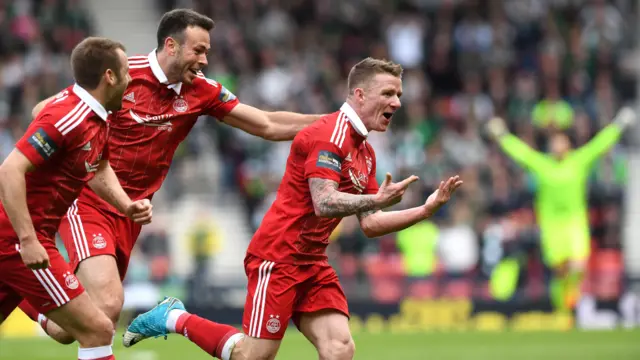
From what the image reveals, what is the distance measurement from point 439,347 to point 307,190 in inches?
270

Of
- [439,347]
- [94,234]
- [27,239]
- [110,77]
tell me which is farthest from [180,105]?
[439,347]

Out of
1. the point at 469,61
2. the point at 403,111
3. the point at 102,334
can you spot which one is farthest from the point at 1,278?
the point at 469,61

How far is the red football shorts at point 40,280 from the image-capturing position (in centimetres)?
722

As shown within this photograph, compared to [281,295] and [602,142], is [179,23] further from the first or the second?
[602,142]

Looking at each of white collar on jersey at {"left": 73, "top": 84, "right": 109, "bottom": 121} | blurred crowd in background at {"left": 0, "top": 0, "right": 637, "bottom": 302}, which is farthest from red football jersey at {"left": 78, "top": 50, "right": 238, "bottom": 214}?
blurred crowd in background at {"left": 0, "top": 0, "right": 637, "bottom": 302}

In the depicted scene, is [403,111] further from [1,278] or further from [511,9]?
[1,278]

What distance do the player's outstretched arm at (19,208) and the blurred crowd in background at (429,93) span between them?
10995mm

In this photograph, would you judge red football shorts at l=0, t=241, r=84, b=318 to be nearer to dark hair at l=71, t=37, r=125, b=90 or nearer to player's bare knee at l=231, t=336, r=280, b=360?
dark hair at l=71, t=37, r=125, b=90

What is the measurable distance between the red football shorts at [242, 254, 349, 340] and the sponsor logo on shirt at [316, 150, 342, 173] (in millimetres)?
801

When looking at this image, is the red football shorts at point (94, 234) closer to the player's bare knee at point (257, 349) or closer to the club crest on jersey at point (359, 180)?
the player's bare knee at point (257, 349)

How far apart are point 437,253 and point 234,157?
412cm

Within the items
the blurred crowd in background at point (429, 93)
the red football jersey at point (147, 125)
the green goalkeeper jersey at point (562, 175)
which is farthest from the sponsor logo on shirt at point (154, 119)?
the blurred crowd in background at point (429, 93)

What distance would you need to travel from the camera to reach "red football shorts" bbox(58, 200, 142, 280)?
8.16 m

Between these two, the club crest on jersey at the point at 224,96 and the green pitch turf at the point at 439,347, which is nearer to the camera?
the club crest on jersey at the point at 224,96
